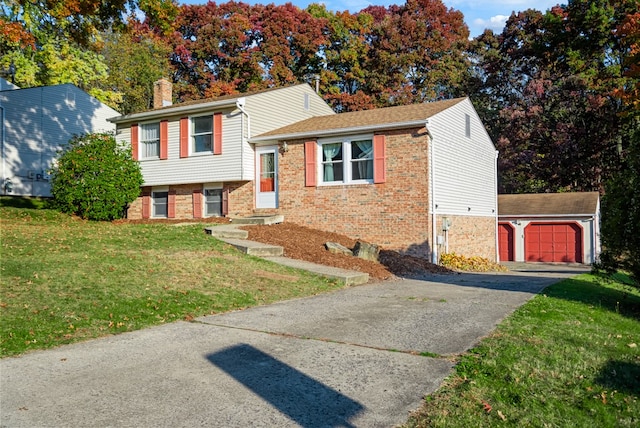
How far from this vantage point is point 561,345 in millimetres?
5875

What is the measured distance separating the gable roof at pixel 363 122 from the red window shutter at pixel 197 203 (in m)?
3.27

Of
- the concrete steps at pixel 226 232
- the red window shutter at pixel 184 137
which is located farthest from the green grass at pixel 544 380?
the red window shutter at pixel 184 137

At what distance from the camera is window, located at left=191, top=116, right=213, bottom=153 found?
20.3 meters

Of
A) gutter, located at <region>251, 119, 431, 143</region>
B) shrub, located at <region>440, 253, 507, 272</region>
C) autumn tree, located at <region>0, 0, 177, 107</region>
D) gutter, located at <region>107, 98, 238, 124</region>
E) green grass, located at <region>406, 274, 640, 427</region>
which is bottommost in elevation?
shrub, located at <region>440, 253, 507, 272</region>

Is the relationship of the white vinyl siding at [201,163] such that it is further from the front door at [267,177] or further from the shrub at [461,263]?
the shrub at [461,263]

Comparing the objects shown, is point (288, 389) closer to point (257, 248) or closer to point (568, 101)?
point (257, 248)

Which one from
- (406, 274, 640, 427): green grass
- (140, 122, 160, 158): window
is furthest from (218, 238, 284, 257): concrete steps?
(140, 122, 160, 158): window

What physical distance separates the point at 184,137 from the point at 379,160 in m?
7.97

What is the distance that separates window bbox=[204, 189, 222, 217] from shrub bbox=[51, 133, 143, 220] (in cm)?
322

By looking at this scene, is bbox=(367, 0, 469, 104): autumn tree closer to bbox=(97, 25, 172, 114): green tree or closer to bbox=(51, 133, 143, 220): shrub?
bbox=(97, 25, 172, 114): green tree

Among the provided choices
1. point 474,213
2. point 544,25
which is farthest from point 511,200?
point 544,25

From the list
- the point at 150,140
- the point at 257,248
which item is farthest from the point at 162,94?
the point at 257,248

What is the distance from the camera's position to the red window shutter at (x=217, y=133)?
65.0ft

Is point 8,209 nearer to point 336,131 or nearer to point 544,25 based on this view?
point 336,131
